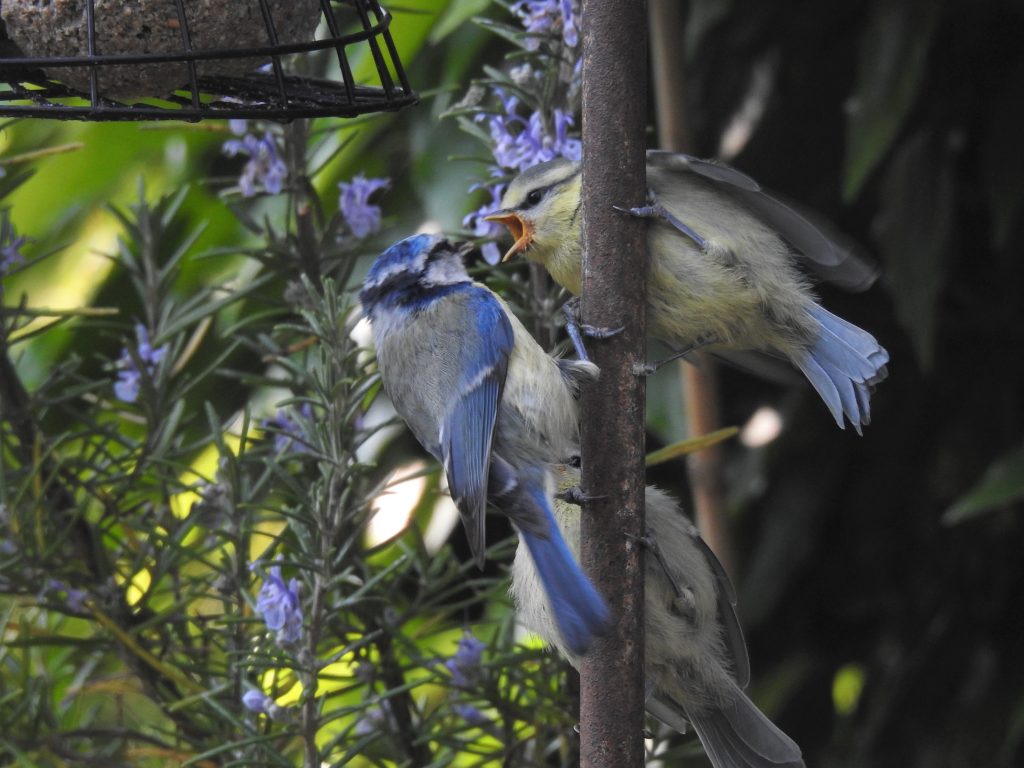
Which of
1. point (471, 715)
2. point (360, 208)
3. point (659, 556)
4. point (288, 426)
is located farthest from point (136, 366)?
point (659, 556)

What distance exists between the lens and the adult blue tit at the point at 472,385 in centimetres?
142

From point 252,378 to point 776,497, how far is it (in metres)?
1.45

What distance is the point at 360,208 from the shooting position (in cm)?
164

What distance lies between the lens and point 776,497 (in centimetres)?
266

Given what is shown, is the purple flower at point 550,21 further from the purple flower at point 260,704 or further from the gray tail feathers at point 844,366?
the purple flower at point 260,704

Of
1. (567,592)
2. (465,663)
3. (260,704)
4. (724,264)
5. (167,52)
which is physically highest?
(167,52)

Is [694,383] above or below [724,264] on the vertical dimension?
below

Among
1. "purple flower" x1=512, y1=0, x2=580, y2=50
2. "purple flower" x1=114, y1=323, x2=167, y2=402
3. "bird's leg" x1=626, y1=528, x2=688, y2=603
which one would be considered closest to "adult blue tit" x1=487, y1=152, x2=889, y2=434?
"purple flower" x1=512, y1=0, x2=580, y2=50

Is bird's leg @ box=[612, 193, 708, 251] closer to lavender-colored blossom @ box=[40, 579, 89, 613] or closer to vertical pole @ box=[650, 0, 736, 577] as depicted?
vertical pole @ box=[650, 0, 736, 577]

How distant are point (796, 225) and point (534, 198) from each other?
12.4 inches

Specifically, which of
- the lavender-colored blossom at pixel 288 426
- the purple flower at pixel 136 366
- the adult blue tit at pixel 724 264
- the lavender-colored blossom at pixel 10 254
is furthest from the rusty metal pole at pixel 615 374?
the lavender-colored blossom at pixel 10 254

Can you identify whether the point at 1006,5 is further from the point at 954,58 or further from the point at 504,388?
the point at 504,388

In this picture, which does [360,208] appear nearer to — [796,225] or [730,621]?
[796,225]

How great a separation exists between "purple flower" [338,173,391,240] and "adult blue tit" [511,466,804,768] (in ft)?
1.37
